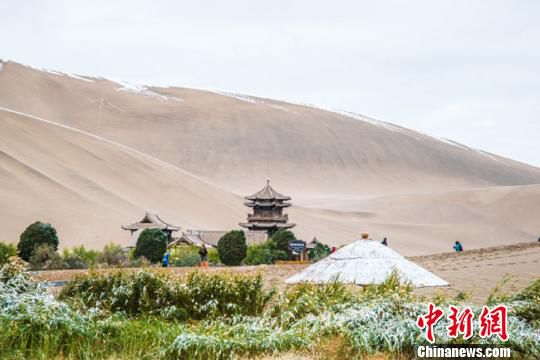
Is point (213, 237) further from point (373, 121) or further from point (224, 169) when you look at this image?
point (373, 121)

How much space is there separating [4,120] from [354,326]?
75149 millimetres

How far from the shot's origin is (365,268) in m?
10.2

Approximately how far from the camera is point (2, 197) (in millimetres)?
59375

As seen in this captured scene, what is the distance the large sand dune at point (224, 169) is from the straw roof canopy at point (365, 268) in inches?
1826

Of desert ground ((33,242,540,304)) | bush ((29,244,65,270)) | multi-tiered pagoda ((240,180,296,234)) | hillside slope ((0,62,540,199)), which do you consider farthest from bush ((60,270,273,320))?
hillside slope ((0,62,540,199))

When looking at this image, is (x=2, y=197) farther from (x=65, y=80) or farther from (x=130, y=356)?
(x=65, y=80)

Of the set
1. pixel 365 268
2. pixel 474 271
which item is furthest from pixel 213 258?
pixel 365 268

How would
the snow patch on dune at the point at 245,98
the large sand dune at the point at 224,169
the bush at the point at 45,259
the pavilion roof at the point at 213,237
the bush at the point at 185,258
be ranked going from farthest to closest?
the snow patch on dune at the point at 245,98, the large sand dune at the point at 224,169, the pavilion roof at the point at 213,237, the bush at the point at 185,258, the bush at the point at 45,259

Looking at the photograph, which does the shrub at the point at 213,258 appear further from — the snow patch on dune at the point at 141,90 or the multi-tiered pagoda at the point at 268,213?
the snow patch on dune at the point at 141,90

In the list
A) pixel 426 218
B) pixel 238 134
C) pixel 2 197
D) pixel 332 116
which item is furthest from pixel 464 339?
pixel 332 116

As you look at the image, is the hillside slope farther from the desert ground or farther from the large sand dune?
the desert ground

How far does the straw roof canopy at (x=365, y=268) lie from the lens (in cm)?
1009

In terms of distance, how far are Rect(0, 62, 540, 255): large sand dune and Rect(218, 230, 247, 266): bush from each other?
22255 mm

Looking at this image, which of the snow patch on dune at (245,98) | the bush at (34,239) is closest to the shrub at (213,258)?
the bush at (34,239)
